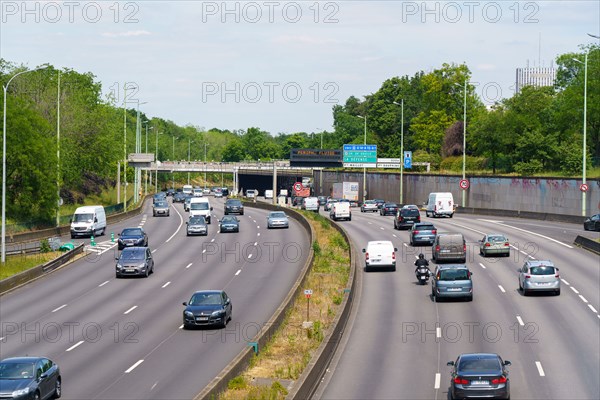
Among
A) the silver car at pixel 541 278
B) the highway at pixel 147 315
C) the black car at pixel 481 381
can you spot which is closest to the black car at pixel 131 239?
the highway at pixel 147 315

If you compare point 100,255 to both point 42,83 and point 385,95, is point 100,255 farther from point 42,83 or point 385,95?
point 385,95

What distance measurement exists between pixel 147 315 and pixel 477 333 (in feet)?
47.5

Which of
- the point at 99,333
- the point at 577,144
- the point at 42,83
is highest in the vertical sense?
the point at 42,83

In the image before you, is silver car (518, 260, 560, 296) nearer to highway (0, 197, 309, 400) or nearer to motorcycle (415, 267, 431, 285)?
motorcycle (415, 267, 431, 285)

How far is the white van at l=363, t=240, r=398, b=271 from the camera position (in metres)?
50.8

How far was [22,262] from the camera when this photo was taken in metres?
53.7

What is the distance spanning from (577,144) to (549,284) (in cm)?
5698

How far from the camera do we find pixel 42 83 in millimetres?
110188

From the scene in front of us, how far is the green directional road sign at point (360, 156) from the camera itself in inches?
4882

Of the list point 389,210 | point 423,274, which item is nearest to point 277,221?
point 389,210

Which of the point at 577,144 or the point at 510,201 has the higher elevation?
the point at 577,144

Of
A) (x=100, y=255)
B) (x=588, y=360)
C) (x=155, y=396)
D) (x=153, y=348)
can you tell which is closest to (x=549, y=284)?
(x=588, y=360)

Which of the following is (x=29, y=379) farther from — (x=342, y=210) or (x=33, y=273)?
(x=342, y=210)

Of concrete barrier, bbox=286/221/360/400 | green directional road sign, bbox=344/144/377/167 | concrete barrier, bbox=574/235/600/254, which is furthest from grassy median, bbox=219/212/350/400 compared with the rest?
green directional road sign, bbox=344/144/377/167
